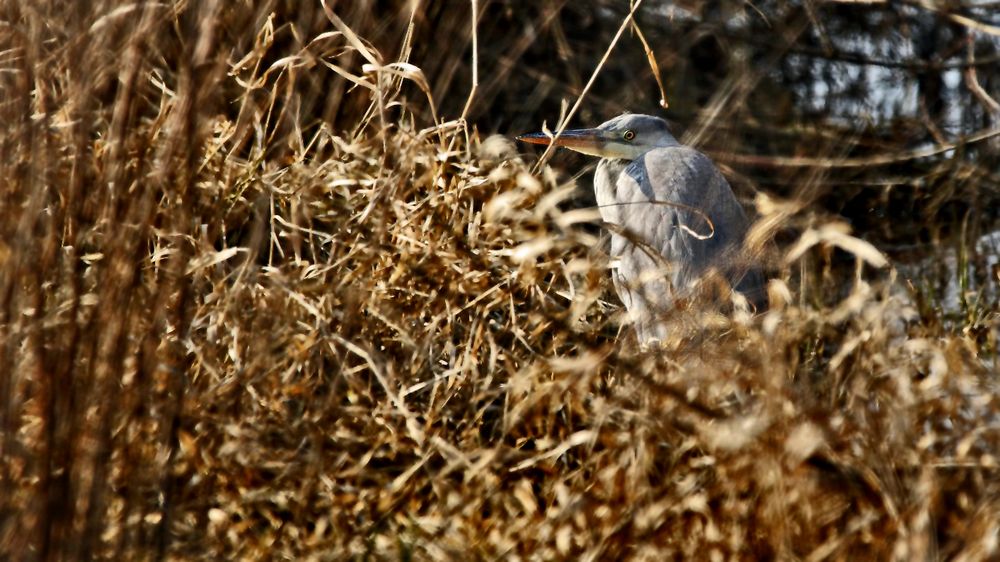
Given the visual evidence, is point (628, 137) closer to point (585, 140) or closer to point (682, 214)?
point (585, 140)

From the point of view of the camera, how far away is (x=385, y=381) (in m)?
2.20

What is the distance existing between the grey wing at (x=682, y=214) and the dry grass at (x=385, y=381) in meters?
0.99

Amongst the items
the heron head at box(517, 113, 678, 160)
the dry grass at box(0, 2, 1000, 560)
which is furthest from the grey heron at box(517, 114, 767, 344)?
the dry grass at box(0, 2, 1000, 560)

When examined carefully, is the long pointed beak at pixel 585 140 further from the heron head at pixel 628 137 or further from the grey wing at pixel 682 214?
the grey wing at pixel 682 214

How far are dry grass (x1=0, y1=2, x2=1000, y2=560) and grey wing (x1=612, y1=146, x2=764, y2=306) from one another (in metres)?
0.99

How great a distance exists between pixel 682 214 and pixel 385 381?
1681 millimetres

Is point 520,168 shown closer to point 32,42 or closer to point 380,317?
point 380,317

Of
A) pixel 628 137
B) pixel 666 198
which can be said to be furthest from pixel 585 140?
pixel 666 198

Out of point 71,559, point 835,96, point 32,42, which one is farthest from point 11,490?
point 835,96

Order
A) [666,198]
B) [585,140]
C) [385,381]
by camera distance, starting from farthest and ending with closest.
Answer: [585,140], [666,198], [385,381]

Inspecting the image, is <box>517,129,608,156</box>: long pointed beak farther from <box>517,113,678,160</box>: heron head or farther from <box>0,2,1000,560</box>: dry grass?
<box>0,2,1000,560</box>: dry grass

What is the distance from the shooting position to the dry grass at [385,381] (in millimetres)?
1762

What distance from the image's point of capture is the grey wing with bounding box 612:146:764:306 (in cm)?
358

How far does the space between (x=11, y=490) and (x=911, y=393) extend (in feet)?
4.10
